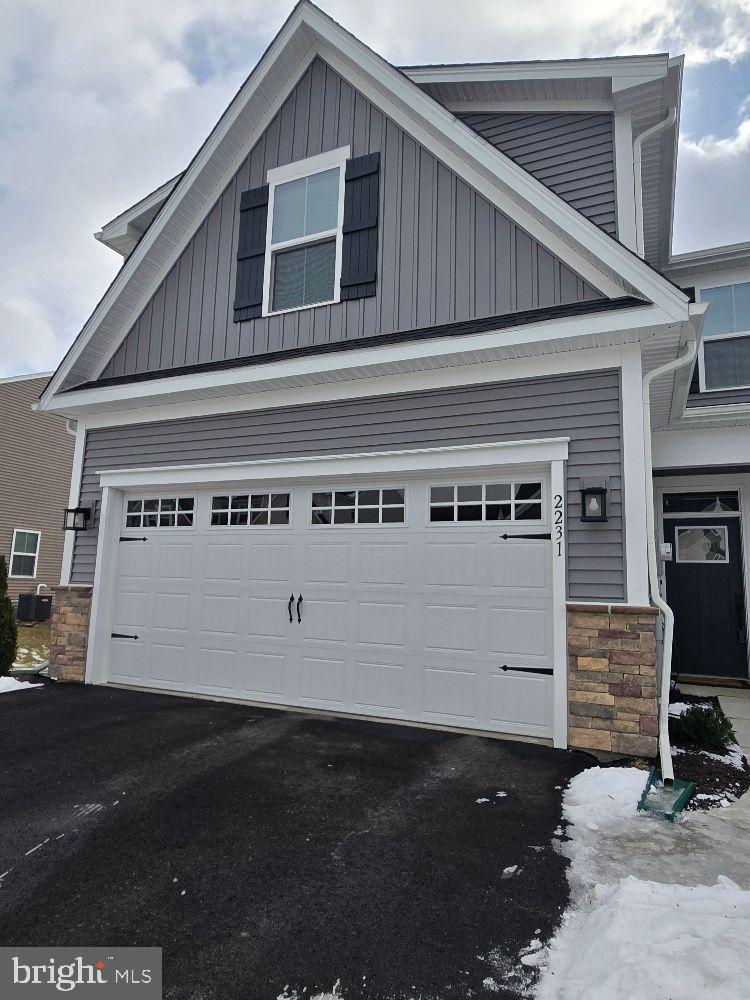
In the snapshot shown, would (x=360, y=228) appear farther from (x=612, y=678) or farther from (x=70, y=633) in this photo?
(x=70, y=633)

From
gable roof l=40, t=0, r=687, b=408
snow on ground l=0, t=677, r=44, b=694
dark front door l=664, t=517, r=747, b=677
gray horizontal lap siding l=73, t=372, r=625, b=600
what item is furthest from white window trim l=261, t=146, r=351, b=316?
dark front door l=664, t=517, r=747, b=677

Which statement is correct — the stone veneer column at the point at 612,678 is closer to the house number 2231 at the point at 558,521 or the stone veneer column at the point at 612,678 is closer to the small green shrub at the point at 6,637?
the house number 2231 at the point at 558,521

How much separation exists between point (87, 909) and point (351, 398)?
482 cm

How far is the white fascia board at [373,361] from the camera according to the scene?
4988 mm

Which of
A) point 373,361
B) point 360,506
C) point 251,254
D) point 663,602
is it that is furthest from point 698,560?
point 251,254

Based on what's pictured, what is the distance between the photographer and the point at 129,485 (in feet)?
24.7

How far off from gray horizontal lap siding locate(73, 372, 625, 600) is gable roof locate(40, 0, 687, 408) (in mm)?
884

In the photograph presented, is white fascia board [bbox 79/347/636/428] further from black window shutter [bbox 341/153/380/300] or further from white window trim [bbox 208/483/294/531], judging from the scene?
black window shutter [bbox 341/153/380/300]

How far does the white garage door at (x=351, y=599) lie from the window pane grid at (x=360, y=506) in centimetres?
1

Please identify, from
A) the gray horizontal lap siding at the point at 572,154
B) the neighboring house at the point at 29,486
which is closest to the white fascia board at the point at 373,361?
the gray horizontal lap siding at the point at 572,154

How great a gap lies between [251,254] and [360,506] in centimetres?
343

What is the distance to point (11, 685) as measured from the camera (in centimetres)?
705

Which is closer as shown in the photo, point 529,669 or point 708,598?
point 529,669

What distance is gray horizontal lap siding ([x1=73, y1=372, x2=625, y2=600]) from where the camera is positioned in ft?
16.6
